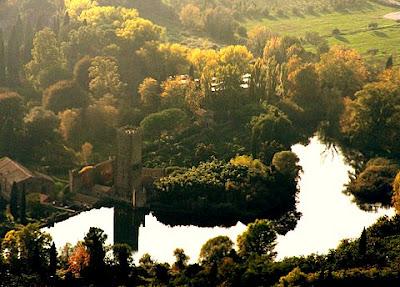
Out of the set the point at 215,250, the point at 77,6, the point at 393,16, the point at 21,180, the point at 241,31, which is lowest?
the point at 215,250

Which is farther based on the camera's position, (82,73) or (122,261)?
(82,73)

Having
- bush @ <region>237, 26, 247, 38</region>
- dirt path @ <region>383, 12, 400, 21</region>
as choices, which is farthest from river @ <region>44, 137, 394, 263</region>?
dirt path @ <region>383, 12, 400, 21</region>

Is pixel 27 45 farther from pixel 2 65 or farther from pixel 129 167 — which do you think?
pixel 129 167

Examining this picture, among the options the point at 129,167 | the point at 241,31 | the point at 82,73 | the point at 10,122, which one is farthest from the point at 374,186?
the point at 241,31

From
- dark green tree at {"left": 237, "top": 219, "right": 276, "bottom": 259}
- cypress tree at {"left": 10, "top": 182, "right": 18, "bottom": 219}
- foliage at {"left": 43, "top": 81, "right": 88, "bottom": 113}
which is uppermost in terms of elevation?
foliage at {"left": 43, "top": 81, "right": 88, "bottom": 113}

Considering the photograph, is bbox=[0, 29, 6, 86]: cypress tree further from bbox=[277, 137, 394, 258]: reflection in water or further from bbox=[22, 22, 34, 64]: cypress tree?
bbox=[277, 137, 394, 258]: reflection in water

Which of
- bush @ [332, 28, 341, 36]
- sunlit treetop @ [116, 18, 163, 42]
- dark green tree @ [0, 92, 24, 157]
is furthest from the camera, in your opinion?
→ bush @ [332, 28, 341, 36]
